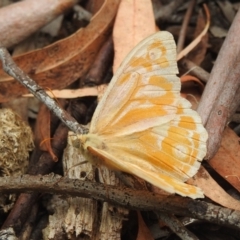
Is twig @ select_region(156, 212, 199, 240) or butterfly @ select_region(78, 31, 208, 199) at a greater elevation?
butterfly @ select_region(78, 31, 208, 199)

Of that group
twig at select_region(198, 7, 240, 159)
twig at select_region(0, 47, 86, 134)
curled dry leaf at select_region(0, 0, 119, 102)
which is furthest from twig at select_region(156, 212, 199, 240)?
curled dry leaf at select_region(0, 0, 119, 102)

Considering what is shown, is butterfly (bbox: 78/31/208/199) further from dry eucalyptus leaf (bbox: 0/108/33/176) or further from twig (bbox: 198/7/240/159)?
dry eucalyptus leaf (bbox: 0/108/33/176)

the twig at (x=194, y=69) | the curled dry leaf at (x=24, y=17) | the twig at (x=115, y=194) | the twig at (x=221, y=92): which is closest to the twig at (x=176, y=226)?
the twig at (x=115, y=194)

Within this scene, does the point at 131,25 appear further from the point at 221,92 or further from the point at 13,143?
the point at 13,143

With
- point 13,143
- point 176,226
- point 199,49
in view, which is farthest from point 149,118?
point 199,49

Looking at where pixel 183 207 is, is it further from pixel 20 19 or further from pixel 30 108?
pixel 20 19

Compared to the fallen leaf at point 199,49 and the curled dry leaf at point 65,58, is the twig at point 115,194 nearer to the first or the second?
the curled dry leaf at point 65,58
